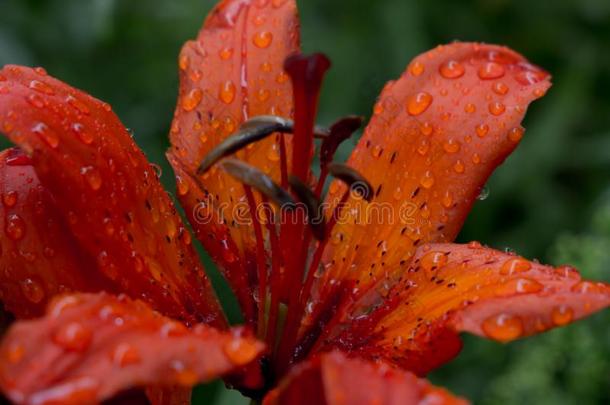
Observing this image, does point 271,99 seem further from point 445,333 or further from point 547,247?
point 547,247

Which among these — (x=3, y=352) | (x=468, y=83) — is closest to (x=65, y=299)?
(x=3, y=352)

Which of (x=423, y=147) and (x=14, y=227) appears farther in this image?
(x=423, y=147)

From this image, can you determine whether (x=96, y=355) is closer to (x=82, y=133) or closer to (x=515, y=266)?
(x=82, y=133)

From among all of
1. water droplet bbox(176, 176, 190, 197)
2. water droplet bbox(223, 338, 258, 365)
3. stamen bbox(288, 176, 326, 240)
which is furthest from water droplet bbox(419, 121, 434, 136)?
water droplet bbox(223, 338, 258, 365)

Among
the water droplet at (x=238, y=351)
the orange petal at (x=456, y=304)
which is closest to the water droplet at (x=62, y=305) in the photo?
the water droplet at (x=238, y=351)

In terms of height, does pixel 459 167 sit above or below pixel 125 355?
below

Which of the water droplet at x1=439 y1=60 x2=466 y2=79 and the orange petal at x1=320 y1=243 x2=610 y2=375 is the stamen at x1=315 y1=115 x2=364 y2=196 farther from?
the water droplet at x1=439 y1=60 x2=466 y2=79

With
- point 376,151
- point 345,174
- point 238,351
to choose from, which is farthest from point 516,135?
point 238,351
